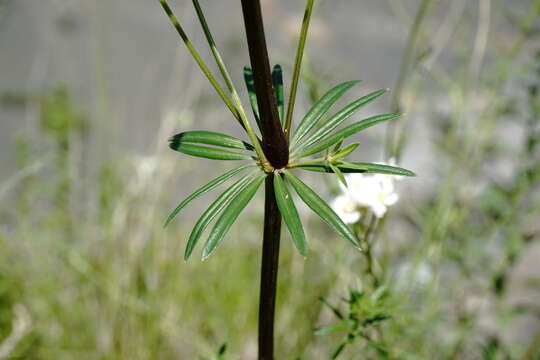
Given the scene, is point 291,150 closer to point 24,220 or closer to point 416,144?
Answer: point 24,220

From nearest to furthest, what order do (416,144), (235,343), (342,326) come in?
(342,326), (235,343), (416,144)

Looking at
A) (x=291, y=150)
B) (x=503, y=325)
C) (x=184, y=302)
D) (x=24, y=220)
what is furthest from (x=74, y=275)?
(x=291, y=150)

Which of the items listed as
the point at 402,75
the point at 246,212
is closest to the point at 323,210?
the point at 402,75

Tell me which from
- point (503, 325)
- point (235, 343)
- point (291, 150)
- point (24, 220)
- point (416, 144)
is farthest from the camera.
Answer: point (416, 144)

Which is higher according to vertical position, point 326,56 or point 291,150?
point 326,56

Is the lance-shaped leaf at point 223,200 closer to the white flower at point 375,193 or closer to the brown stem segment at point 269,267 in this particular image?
the brown stem segment at point 269,267

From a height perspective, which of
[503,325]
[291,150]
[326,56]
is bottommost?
[503,325]

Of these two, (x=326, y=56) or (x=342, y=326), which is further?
(x=326, y=56)
